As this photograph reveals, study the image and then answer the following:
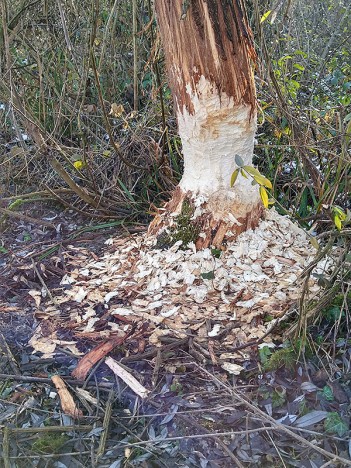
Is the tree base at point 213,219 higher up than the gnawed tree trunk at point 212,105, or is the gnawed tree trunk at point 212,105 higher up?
the gnawed tree trunk at point 212,105

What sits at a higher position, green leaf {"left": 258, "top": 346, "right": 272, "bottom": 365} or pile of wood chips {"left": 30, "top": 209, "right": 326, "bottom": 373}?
pile of wood chips {"left": 30, "top": 209, "right": 326, "bottom": 373}

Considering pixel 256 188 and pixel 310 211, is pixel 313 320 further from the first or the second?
pixel 310 211

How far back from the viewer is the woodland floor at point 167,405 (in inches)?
66.2

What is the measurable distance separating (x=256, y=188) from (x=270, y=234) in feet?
0.80

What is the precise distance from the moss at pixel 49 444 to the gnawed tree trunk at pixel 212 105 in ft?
3.73

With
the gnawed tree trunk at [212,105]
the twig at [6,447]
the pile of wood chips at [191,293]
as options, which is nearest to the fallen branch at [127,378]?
the pile of wood chips at [191,293]

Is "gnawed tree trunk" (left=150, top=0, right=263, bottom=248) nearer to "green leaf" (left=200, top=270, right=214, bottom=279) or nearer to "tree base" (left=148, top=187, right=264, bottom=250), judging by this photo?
"tree base" (left=148, top=187, right=264, bottom=250)

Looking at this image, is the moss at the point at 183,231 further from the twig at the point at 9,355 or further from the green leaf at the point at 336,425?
the green leaf at the point at 336,425

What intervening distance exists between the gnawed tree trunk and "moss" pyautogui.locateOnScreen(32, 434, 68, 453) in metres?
1.14

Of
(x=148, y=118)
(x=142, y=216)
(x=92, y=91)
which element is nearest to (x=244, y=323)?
(x=142, y=216)

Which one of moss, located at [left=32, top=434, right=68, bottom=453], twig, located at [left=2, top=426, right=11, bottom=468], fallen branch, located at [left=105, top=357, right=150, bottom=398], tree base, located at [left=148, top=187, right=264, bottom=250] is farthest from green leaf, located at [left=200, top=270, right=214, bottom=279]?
twig, located at [left=2, top=426, right=11, bottom=468]

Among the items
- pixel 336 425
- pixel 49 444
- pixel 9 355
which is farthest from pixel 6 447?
pixel 336 425

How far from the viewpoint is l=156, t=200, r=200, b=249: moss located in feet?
8.36

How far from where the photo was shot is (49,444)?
5.73 feet
